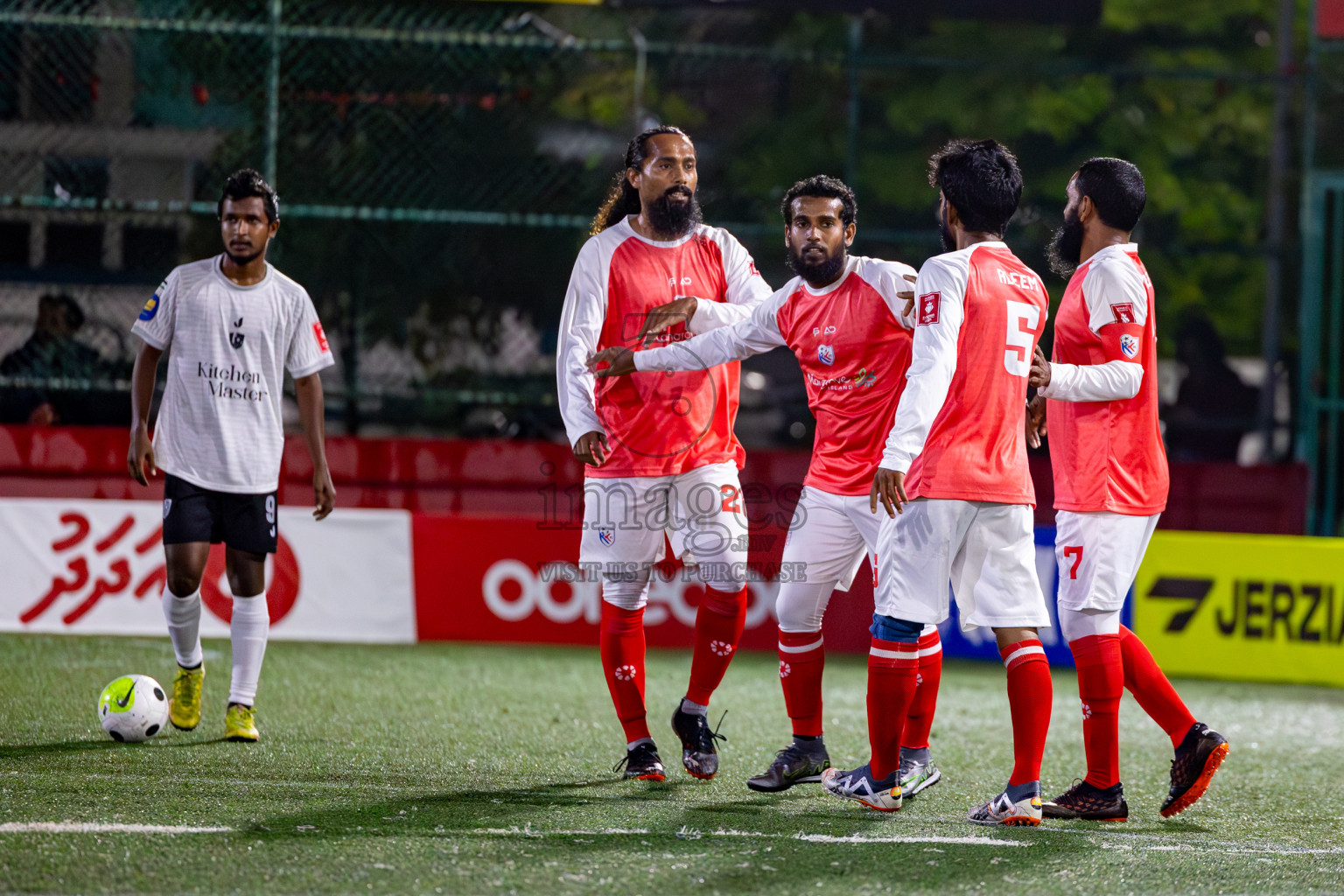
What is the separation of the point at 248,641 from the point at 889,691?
259cm

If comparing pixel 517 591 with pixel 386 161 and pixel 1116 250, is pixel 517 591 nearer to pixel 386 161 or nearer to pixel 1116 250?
pixel 386 161

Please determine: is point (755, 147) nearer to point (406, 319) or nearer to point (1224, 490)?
point (406, 319)

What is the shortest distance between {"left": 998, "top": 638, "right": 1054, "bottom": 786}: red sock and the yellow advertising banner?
406 centimetres

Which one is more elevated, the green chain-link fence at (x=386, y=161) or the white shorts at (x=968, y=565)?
the green chain-link fence at (x=386, y=161)

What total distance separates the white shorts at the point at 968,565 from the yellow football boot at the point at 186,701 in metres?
2.81

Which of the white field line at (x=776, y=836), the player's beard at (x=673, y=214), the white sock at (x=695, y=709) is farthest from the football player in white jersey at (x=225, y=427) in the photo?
the white field line at (x=776, y=836)

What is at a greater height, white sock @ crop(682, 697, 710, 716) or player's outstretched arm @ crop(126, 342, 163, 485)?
player's outstretched arm @ crop(126, 342, 163, 485)

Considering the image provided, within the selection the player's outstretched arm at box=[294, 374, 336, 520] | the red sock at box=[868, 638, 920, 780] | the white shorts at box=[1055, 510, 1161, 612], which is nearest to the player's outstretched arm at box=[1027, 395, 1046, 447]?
the white shorts at box=[1055, 510, 1161, 612]

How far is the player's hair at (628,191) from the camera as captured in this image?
5.31 m

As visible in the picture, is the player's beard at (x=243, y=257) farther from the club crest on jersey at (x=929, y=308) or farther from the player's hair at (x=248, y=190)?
the club crest on jersey at (x=929, y=308)

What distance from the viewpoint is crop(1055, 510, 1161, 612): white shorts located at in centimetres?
464

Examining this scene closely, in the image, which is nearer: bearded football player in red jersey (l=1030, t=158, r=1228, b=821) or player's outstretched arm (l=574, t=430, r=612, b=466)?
bearded football player in red jersey (l=1030, t=158, r=1228, b=821)

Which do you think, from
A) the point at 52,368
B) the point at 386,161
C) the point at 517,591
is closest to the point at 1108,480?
the point at 517,591

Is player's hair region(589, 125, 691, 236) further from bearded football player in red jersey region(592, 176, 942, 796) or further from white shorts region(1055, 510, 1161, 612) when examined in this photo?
white shorts region(1055, 510, 1161, 612)
